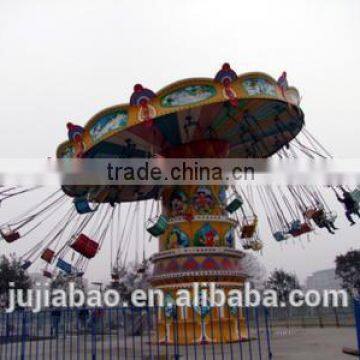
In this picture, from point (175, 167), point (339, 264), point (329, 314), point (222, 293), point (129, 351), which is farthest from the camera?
point (339, 264)

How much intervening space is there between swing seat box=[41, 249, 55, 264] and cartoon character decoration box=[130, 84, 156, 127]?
7.31 meters

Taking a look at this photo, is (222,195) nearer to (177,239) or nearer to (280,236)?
(177,239)

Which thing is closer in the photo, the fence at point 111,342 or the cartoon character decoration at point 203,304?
the fence at point 111,342

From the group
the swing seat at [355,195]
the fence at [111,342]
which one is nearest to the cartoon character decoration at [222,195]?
the fence at [111,342]

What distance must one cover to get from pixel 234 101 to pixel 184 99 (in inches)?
61.6

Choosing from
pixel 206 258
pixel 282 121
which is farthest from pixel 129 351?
pixel 282 121

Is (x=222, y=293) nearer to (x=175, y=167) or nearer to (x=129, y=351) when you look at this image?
(x=129, y=351)

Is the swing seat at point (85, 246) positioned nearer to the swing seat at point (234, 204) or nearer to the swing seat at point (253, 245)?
the swing seat at point (234, 204)

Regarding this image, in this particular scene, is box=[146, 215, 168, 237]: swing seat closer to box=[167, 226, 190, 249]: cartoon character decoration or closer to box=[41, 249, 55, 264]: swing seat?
box=[167, 226, 190, 249]: cartoon character decoration

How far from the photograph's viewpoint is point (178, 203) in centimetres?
1608

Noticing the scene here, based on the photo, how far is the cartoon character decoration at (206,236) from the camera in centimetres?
1530

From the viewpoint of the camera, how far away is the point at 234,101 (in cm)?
1328

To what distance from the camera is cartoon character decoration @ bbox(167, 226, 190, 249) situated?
50.7 feet

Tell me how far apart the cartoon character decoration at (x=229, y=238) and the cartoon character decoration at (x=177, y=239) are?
1.45 meters
